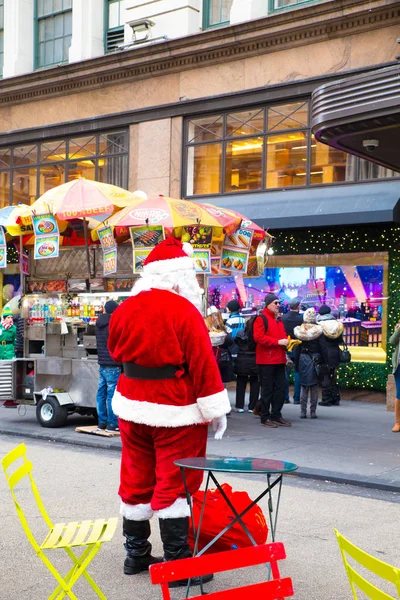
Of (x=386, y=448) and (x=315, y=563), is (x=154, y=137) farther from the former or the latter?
(x=315, y=563)

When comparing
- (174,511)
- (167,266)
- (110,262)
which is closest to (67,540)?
(174,511)

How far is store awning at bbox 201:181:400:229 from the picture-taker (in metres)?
14.9

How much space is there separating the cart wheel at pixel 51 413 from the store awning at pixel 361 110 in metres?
5.27

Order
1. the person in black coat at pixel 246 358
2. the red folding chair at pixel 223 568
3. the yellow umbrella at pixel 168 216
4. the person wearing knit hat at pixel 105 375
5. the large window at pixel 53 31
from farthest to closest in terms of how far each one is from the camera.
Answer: the large window at pixel 53 31
the person in black coat at pixel 246 358
the yellow umbrella at pixel 168 216
the person wearing knit hat at pixel 105 375
the red folding chair at pixel 223 568

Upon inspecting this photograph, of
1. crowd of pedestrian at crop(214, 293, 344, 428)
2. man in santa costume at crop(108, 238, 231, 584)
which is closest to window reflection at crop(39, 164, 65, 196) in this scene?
crowd of pedestrian at crop(214, 293, 344, 428)

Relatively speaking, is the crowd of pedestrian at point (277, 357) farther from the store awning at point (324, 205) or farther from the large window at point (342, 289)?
the store awning at point (324, 205)

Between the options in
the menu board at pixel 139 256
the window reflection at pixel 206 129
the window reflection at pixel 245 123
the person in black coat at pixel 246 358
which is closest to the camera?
the menu board at pixel 139 256

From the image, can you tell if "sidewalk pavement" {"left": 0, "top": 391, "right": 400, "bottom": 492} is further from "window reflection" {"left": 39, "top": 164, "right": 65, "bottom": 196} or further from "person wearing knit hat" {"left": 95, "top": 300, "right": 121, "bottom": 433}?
"window reflection" {"left": 39, "top": 164, "right": 65, "bottom": 196}

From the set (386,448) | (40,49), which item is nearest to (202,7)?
(40,49)

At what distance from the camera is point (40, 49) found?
71.0ft

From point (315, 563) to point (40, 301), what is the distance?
860cm

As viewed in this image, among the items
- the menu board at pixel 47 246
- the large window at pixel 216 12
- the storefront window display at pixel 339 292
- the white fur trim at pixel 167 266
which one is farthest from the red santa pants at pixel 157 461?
the large window at pixel 216 12

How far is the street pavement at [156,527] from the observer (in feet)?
16.8

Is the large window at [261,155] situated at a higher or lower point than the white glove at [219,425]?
higher
